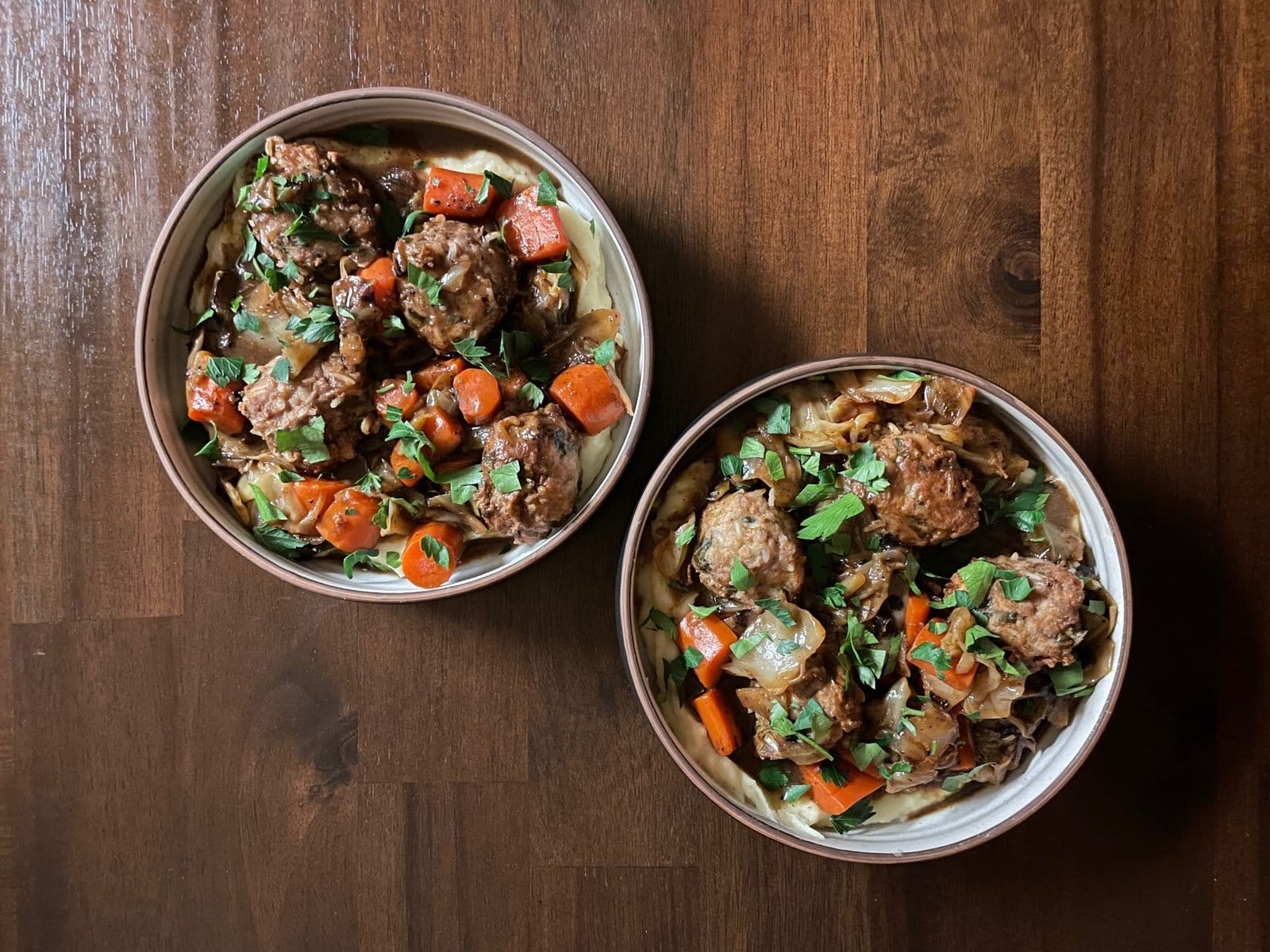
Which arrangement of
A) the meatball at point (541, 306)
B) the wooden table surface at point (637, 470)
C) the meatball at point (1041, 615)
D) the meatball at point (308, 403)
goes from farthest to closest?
1. the wooden table surface at point (637, 470)
2. the meatball at point (541, 306)
3. the meatball at point (308, 403)
4. the meatball at point (1041, 615)

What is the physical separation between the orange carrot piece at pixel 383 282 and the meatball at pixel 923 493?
137cm

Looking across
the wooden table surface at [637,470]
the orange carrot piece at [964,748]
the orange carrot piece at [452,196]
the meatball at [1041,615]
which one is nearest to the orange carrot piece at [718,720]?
the wooden table surface at [637,470]

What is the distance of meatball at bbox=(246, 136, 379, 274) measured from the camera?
2.37 meters

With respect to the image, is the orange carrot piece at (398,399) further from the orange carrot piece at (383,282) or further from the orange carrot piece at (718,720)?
the orange carrot piece at (718,720)

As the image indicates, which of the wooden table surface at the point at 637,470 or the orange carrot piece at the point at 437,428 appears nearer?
the orange carrot piece at the point at 437,428

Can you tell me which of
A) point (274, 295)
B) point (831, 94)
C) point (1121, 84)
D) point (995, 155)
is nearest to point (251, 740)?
point (274, 295)

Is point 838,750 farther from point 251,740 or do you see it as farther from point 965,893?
point 251,740

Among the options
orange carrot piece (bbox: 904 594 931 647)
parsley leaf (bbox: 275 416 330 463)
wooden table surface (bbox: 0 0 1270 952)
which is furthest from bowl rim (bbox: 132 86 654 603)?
orange carrot piece (bbox: 904 594 931 647)

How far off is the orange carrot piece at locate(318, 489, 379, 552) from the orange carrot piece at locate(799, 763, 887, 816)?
1.39 metres

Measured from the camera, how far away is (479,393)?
95.6 inches

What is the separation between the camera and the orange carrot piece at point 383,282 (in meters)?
→ 2.41

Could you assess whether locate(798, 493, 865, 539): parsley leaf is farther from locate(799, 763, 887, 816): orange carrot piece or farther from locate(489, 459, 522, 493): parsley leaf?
locate(489, 459, 522, 493): parsley leaf

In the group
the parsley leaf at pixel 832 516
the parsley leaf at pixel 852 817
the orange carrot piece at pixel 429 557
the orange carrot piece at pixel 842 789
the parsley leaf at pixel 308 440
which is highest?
the parsley leaf at pixel 308 440

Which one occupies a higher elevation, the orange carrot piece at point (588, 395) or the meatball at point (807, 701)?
the orange carrot piece at point (588, 395)
